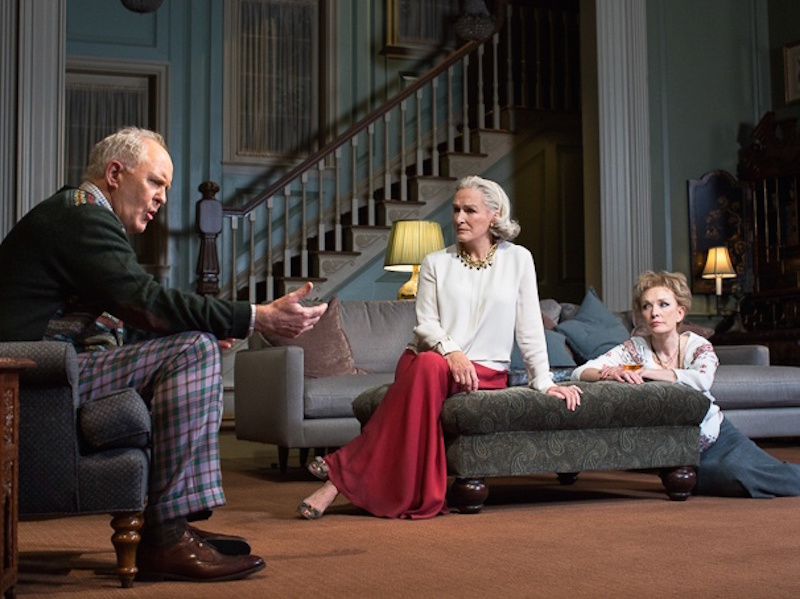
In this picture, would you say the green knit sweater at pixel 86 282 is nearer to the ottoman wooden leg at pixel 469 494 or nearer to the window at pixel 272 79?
the ottoman wooden leg at pixel 469 494

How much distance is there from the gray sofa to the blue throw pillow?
0.27m

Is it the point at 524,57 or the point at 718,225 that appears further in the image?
the point at 524,57

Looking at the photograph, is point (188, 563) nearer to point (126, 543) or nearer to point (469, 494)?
point (126, 543)

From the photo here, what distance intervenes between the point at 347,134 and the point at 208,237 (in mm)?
1490

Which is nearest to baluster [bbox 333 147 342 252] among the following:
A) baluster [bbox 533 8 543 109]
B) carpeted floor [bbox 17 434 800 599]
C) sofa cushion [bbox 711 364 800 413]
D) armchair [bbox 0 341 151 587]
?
baluster [bbox 533 8 543 109]

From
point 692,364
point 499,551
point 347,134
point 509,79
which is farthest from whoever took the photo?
point 509,79

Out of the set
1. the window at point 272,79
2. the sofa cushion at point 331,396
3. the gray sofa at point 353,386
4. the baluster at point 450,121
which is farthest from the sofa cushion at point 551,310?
the window at point 272,79

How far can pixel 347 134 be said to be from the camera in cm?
862

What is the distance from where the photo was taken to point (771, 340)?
7.40 metres

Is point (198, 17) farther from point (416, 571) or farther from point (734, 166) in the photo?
point (416, 571)

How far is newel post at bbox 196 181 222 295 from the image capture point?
769 centimetres

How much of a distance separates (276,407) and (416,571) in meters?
2.56

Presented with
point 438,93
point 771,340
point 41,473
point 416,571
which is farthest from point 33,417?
point 438,93

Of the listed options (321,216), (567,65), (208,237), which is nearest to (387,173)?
(321,216)
